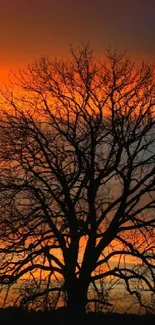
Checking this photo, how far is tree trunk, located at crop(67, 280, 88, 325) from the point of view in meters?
20.6

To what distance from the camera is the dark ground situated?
70.1ft

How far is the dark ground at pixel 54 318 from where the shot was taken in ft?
70.1

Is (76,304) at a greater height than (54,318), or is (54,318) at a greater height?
(76,304)

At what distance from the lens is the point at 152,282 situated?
21.0m

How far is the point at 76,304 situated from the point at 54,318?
1452 mm

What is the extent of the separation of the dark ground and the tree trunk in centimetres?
35

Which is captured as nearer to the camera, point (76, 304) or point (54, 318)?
point (76, 304)

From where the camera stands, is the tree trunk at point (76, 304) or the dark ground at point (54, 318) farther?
the dark ground at point (54, 318)

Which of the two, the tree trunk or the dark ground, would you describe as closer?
the tree trunk

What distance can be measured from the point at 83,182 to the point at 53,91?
153 inches

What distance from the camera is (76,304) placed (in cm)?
2075

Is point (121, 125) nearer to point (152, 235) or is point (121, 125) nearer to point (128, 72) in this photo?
point (128, 72)

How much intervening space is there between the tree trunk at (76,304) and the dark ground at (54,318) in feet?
1.14

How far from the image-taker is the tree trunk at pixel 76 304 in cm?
2058
